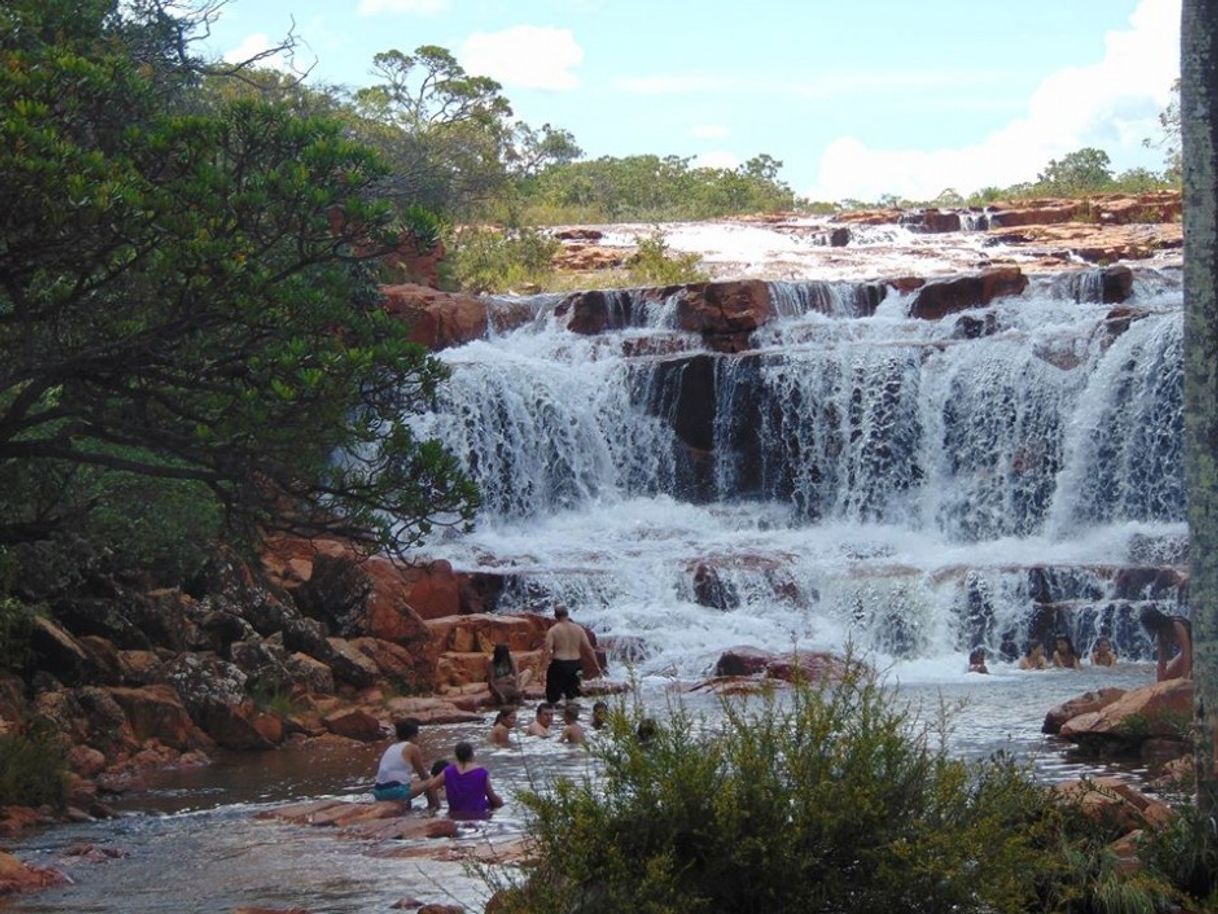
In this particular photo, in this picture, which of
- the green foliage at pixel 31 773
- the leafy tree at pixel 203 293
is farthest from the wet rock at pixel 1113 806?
the green foliage at pixel 31 773

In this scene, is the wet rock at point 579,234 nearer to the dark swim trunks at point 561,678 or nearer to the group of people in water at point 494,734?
the group of people in water at point 494,734

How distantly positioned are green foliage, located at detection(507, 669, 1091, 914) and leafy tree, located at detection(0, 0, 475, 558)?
2.85 meters

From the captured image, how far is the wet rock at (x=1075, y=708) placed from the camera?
50.8 ft

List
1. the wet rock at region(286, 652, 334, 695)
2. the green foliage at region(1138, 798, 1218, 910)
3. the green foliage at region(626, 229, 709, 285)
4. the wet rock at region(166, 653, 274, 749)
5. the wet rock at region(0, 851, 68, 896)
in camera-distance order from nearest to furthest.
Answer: the green foliage at region(1138, 798, 1218, 910)
the wet rock at region(0, 851, 68, 896)
the wet rock at region(166, 653, 274, 749)
the wet rock at region(286, 652, 334, 695)
the green foliage at region(626, 229, 709, 285)

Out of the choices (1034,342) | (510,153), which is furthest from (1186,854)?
(510,153)

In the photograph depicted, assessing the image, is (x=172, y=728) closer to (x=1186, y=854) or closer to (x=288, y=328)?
(x=288, y=328)

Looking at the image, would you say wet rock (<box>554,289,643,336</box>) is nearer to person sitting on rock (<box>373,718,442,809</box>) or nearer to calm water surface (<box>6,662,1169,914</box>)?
calm water surface (<box>6,662,1169,914</box>)

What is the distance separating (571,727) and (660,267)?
25.5 meters

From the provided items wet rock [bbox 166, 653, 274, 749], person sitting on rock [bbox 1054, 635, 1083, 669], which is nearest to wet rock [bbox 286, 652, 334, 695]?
wet rock [bbox 166, 653, 274, 749]

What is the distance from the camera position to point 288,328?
9.23m

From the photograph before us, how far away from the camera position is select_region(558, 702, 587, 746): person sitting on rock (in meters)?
15.4

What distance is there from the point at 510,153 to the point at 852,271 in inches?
875

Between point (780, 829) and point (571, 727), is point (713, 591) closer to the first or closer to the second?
point (571, 727)

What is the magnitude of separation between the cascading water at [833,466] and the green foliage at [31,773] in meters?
10.5
